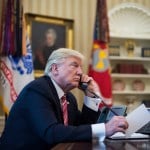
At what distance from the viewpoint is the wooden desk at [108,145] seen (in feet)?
4.97

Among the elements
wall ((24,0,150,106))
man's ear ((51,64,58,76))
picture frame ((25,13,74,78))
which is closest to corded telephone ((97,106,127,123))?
man's ear ((51,64,58,76))

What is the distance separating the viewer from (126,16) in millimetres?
4695

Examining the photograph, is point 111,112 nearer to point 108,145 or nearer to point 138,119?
point 138,119

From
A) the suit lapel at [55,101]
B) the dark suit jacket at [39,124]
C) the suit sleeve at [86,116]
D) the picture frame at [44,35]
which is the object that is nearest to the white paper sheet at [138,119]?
the dark suit jacket at [39,124]

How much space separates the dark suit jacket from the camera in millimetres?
1714

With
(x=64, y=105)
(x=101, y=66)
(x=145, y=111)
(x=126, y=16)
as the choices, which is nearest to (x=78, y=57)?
(x=64, y=105)

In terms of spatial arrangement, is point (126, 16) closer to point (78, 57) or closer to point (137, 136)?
point (78, 57)

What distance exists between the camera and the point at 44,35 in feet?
13.9

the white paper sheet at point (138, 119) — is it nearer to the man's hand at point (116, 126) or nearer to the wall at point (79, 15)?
the man's hand at point (116, 126)

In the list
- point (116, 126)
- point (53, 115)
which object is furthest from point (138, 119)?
point (53, 115)

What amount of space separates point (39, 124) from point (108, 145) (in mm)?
397

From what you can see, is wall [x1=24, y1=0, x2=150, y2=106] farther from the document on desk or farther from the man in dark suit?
the document on desk

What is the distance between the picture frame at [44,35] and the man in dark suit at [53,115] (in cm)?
182

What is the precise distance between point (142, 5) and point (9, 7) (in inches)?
83.9
